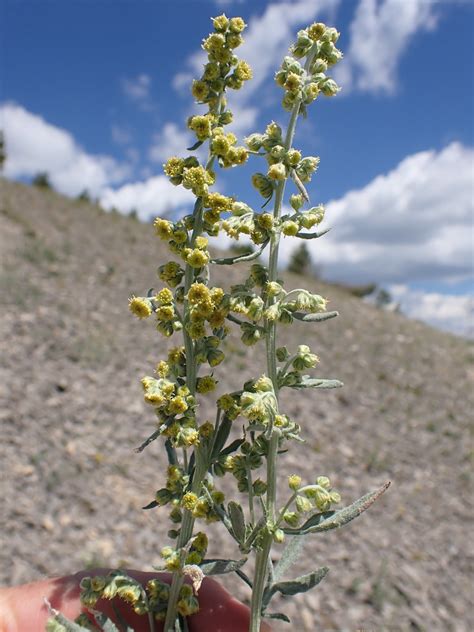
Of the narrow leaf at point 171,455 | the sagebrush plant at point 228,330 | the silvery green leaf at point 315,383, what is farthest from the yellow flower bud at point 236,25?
the narrow leaf at point 171,455

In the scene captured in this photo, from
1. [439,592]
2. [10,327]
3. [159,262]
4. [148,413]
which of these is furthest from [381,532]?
[159,262]

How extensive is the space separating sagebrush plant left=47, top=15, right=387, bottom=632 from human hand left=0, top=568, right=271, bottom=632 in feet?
1.38

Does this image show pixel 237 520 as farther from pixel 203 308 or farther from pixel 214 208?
pixel 214 208

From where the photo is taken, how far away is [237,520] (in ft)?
4.98

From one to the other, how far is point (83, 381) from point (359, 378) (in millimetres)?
5029

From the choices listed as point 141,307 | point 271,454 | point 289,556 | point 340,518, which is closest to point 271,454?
point 271,454

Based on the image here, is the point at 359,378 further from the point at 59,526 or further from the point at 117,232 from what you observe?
the point at 117,232

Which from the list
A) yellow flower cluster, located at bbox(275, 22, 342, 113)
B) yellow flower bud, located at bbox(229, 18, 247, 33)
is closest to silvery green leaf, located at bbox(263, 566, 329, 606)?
yellow flower cluster, located at bbox(275, 22, 342, 113)

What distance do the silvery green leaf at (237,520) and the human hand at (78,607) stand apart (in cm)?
68

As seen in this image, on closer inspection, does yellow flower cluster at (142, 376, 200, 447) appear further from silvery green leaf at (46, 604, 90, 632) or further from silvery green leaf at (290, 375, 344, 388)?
silvery green leaf at (46, 604, 90, 632)

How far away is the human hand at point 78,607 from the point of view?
2023 mm

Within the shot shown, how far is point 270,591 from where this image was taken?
1.68 meters

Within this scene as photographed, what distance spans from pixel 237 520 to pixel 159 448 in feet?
17.3

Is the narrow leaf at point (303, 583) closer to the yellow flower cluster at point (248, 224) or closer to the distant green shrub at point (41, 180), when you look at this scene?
the yellow flower cluster at point (248, 224)
